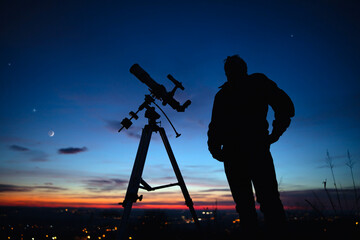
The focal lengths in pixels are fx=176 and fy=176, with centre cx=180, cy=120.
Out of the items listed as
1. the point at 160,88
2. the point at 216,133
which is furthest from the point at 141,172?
the point at 160,88

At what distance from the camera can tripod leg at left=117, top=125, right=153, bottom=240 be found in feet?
7.63

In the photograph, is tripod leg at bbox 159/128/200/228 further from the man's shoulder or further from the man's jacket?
the man's shoulder

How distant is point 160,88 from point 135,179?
1937 millimetres

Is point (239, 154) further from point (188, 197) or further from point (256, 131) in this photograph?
point (188, 197)

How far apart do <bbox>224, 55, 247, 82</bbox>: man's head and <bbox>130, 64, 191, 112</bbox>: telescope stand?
5.90 feet

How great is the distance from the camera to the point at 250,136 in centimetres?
173

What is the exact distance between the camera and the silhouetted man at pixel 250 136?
63.4 inches

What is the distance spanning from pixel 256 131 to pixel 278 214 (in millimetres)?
740

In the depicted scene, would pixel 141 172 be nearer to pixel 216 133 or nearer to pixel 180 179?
pixel 180 179

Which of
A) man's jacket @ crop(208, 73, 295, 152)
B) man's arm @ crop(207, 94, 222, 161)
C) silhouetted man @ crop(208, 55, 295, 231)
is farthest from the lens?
man's arm @ crop(207, 94, 222, 161)

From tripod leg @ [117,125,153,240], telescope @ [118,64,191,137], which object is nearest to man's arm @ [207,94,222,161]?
tripod leg @ [117,125,153,240]

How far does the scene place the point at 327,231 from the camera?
3008mm

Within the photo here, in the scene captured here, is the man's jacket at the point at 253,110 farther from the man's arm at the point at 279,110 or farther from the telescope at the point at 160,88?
the telescope at the point at 160,88

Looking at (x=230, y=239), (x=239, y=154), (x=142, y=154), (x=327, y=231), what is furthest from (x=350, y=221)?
(x=142, y=154)
